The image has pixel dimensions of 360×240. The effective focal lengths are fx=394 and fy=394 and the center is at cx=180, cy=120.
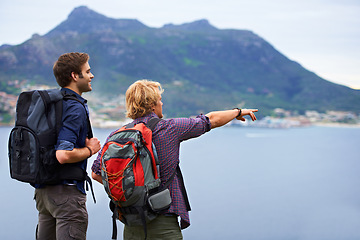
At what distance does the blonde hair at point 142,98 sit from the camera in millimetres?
1495

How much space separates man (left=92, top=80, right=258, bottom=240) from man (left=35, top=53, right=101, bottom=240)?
0.21 metres

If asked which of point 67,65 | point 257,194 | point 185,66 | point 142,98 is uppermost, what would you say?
point 67,65

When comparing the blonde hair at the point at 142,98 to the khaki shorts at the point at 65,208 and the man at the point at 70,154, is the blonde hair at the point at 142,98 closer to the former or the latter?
the man at the point at 70,154

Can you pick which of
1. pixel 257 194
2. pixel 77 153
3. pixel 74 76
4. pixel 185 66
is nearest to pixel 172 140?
pixel 77 153

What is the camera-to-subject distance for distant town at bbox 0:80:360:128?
37188 mm

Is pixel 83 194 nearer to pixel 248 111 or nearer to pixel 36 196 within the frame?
pixel 36 196

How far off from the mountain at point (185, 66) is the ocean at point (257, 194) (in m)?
8.60

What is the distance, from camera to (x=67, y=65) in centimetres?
162

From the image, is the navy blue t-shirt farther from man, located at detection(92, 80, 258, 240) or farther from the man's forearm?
man, located at detection(92, 80, 258, 240)

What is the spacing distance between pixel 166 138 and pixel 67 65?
0.53 metres

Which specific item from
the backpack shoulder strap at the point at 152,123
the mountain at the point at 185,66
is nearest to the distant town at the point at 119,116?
the mountain at the point at 185,66

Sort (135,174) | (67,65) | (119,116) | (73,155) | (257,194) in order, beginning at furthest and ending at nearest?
(119,116)
(257,194)
(67,65)
(73,155)
(135,174)

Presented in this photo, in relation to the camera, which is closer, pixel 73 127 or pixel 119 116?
pixel 73 127

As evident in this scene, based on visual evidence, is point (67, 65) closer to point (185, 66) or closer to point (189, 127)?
point (189, 127)
